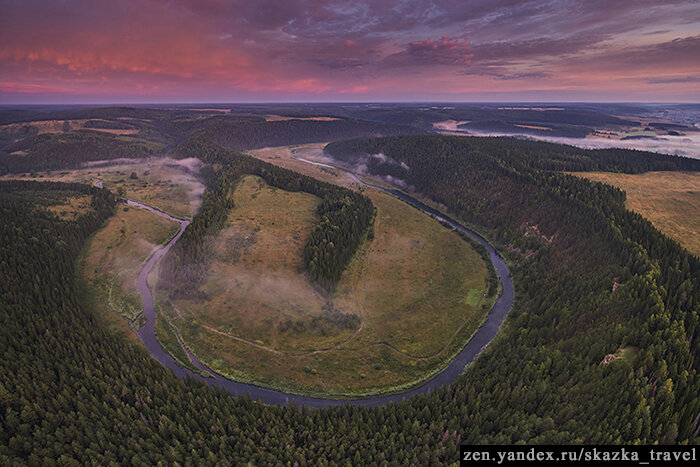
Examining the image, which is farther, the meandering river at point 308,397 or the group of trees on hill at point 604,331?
the meandering river at point 308,397

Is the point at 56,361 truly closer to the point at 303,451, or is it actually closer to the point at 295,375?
the point at 295,375

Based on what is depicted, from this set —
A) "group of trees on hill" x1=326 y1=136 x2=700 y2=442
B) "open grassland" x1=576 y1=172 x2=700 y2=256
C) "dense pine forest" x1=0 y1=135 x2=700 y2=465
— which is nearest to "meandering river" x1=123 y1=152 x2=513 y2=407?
"group of trees on hill" x1=326 y1=136 x2=700 y2=442

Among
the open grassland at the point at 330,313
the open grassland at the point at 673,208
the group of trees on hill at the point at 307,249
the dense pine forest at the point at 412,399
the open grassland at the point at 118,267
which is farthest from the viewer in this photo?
the open grassland at the point at 673,208

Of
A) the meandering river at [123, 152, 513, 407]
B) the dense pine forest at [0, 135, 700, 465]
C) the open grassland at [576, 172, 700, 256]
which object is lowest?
the meandering river at [123, 152, 513, 407]

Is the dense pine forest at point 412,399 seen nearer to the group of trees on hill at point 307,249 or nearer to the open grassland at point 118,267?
the open grassland at point 118,267

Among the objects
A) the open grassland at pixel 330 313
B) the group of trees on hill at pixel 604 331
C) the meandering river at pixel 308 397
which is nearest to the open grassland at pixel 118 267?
the meandering river at pixel 308 397

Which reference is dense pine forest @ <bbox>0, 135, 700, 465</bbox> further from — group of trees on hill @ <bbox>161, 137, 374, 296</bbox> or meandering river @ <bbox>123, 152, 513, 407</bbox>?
group of trees on hill @ <bbox>161, 137, 374, 296</bbox>

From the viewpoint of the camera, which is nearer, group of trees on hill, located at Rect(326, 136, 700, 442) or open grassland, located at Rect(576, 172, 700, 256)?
group of trees on hill, located at Rect(326, 136, 700, 442)
